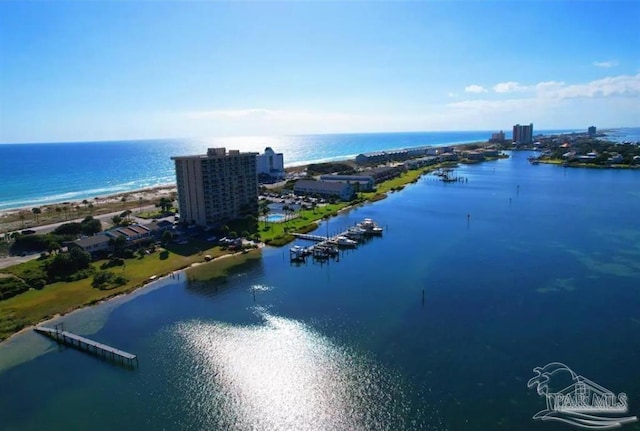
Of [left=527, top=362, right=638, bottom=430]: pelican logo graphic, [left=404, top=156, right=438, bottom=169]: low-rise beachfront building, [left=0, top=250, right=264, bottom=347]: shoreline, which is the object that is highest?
[left=404, top=156, right=438, bottom=169]: low-rise beachfront building

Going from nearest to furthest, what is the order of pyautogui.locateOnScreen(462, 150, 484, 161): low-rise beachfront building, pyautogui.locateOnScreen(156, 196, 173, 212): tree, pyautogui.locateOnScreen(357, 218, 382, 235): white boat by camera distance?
Answer: pyautogui.locateOnScreen(357, 218, 382, 235): white boat
pyautogui.locateOnScreen(156, 196, 173, 212): tree
pyautogui.locateOnScreen(462, 150, 484, 161): low-rise beachfront building

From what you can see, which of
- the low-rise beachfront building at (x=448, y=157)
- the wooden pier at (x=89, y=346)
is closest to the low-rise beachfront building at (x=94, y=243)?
the wooden pier at (x=89, y=346)

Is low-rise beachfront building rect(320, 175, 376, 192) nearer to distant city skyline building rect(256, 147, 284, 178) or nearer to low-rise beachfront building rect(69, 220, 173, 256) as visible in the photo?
distant city skyline building rect(256, 147, 284, 178)

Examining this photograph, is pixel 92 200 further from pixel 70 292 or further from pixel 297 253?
pixel 297 253

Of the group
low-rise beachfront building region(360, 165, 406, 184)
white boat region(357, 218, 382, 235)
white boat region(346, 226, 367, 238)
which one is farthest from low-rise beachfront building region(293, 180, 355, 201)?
white boat region(346, 226, 367, 238)

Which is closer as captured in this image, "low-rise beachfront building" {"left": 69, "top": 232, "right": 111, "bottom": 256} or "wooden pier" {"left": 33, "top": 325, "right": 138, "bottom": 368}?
"wooden pier" {"left": 33, "top": 325, "right": 138, "bottom": 368}

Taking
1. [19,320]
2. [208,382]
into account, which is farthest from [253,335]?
[19,320]
